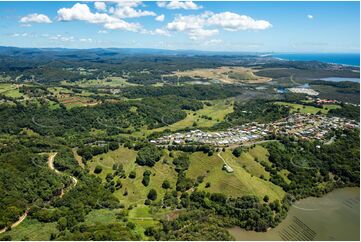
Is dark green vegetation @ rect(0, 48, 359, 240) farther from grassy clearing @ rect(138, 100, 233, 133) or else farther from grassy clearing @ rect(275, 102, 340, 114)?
grassy clearing @ rect(275, 102, 340, 114)

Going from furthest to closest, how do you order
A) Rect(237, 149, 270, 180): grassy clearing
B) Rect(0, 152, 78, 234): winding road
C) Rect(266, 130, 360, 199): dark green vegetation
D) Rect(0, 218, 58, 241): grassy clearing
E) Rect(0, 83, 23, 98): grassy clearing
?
Rect(0, 83, 23, 98): grassy clearing → Rect(237, 149, 270, 180): grassy clearing → Rect(266, 130, 360, 199): dark green vegetation → Rect(0, 152, 78, 234): winding road → Rect(0, 218, 58, 241): grassy clearing

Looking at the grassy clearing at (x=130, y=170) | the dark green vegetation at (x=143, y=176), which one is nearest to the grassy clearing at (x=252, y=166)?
the dark green vegetation at (x=143, y=176)

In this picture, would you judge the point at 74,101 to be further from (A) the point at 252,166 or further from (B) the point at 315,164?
(B) the point at 315,164

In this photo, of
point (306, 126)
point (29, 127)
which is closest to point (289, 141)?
point (306, 126)

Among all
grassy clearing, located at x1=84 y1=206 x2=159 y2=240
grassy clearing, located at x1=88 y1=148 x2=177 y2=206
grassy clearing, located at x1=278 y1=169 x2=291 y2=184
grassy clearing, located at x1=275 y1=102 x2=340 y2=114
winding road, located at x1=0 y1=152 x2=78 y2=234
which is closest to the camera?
winding road, located at x1=0 y1=152 x2=78 y2=234

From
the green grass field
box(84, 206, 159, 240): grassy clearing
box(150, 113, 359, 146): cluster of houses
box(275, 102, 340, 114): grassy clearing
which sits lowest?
box(84, 206, 159, 240): grassy clearing

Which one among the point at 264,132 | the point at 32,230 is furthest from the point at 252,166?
the point at 32,230

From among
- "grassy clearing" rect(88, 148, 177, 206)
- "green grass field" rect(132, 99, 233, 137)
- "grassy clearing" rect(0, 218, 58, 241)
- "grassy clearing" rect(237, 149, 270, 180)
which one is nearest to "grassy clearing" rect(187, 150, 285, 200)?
"grassy clearing" rect(237, 149, 270, 180)
